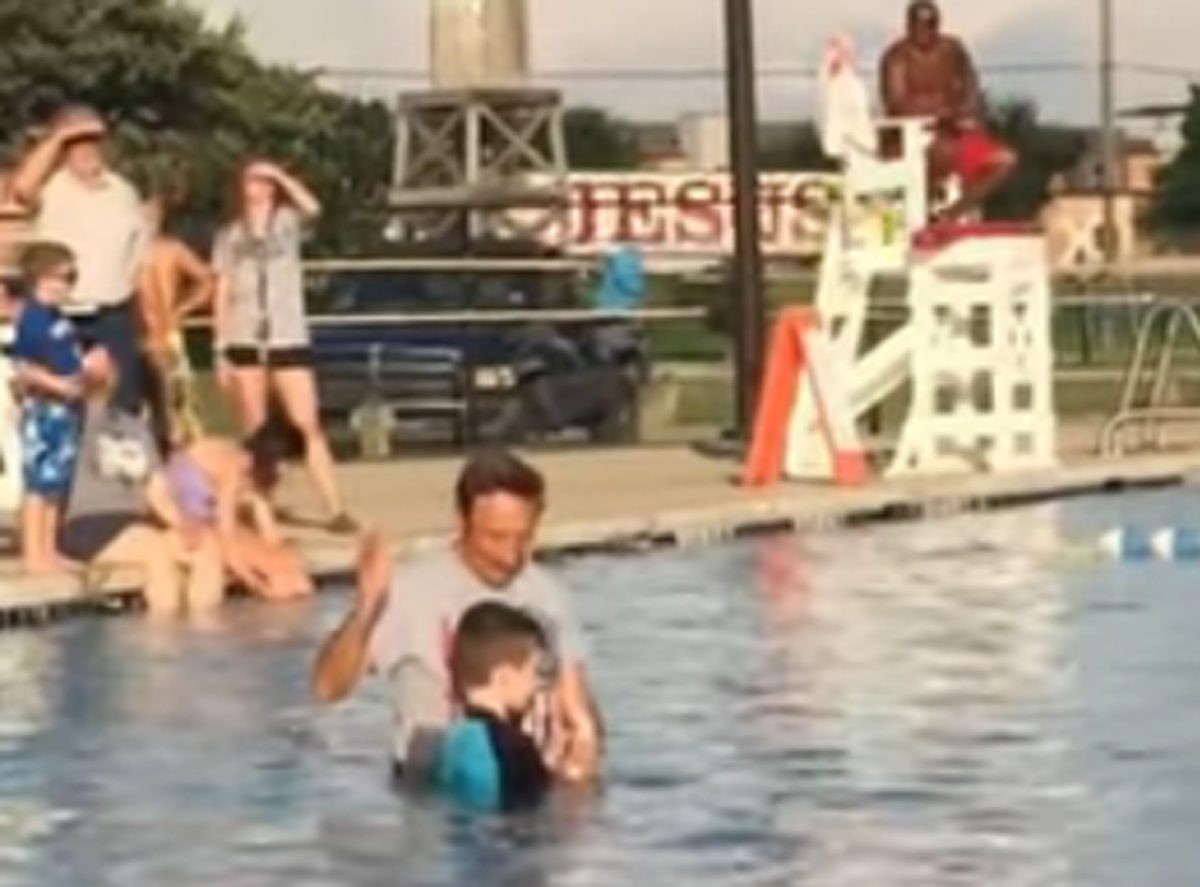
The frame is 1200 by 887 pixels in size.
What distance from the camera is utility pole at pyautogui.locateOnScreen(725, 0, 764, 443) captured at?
80.3 ft

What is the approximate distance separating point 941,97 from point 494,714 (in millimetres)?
14278

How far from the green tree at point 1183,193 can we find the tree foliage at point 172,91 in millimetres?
35246

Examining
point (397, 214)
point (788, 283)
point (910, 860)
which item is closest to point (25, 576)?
point (910, 860)

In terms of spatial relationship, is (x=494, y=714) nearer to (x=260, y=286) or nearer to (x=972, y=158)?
(x=260, y=286)

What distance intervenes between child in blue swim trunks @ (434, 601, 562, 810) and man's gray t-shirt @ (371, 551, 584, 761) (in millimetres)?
55

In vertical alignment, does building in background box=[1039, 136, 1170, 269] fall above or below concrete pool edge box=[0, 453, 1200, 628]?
above

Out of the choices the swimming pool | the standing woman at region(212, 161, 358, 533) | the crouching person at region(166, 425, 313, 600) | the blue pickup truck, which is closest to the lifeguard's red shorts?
the blue pickup truck

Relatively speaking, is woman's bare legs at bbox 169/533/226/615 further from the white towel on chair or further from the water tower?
the water tower

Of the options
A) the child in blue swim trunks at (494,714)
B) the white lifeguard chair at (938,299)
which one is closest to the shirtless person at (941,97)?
the white lifeguard chair at (938,299)

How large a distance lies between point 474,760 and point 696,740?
172cm

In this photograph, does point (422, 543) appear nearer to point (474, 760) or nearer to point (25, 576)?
point (25, 576)

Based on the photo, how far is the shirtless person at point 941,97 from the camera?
2448 centimetres

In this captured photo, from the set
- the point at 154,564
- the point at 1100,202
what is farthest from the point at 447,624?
the point at 1100,202

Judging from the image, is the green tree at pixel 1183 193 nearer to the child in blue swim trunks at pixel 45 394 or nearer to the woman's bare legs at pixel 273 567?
the woman's bare legs at pixel 273 567
